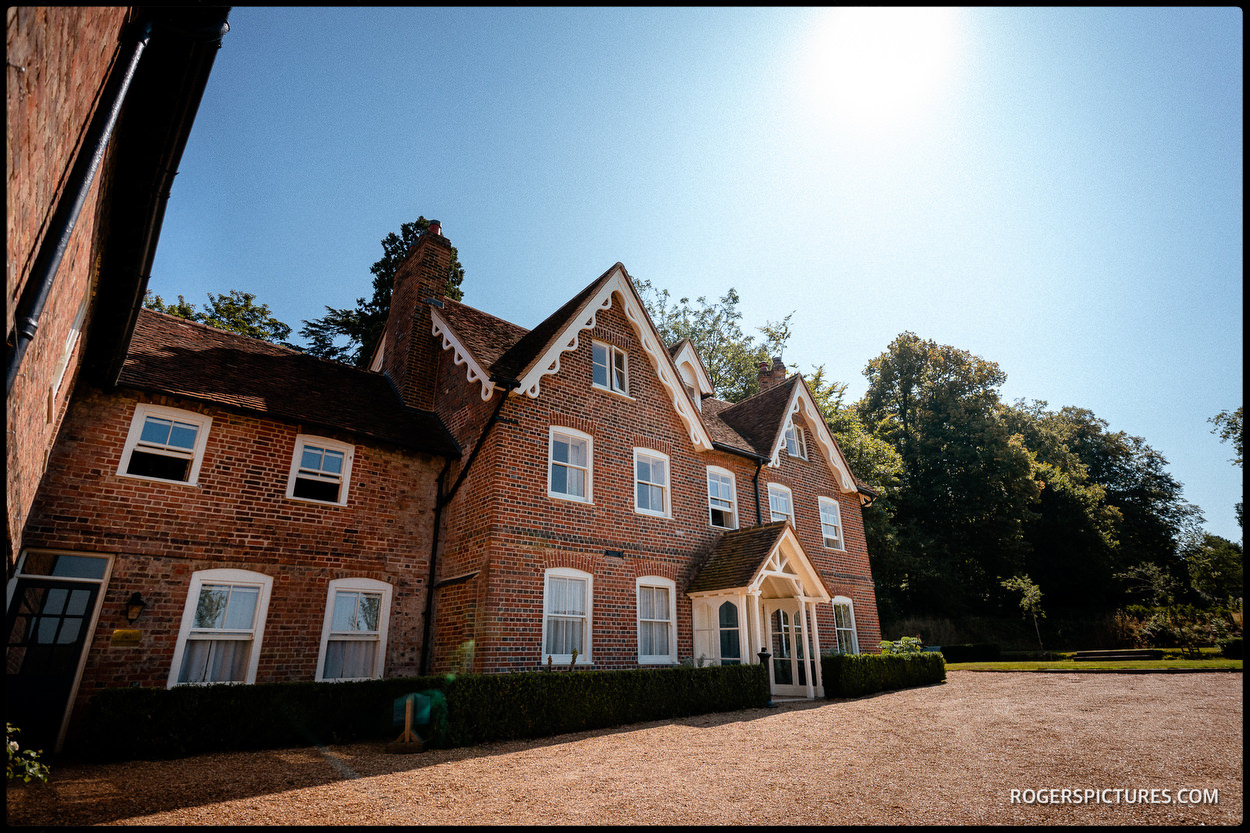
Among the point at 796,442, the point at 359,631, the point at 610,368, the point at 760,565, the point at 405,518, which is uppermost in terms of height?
the point at 610,368

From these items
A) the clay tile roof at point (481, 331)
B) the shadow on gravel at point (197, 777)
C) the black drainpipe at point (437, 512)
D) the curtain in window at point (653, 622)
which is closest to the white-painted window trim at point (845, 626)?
the curtain in window at point (653, 622)

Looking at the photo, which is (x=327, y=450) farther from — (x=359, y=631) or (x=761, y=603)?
(x=761, y=603)

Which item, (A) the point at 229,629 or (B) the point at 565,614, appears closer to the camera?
(A) the point at 229,629

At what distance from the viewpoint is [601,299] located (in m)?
16.5

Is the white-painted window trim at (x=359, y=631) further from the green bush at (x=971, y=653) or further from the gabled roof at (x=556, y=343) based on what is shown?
the green bush at (x=971, y=653)

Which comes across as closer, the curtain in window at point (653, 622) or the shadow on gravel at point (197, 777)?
the shadow on gravel at point (197, 777)

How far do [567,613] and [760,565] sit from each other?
15.9ft

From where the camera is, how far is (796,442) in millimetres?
22297

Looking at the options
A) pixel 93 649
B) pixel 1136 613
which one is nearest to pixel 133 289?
pixel 93 649

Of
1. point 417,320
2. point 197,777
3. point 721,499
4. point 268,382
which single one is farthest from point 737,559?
point 268,382

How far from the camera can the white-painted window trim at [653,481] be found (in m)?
16.2

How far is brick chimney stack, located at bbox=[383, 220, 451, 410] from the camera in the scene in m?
17.2
